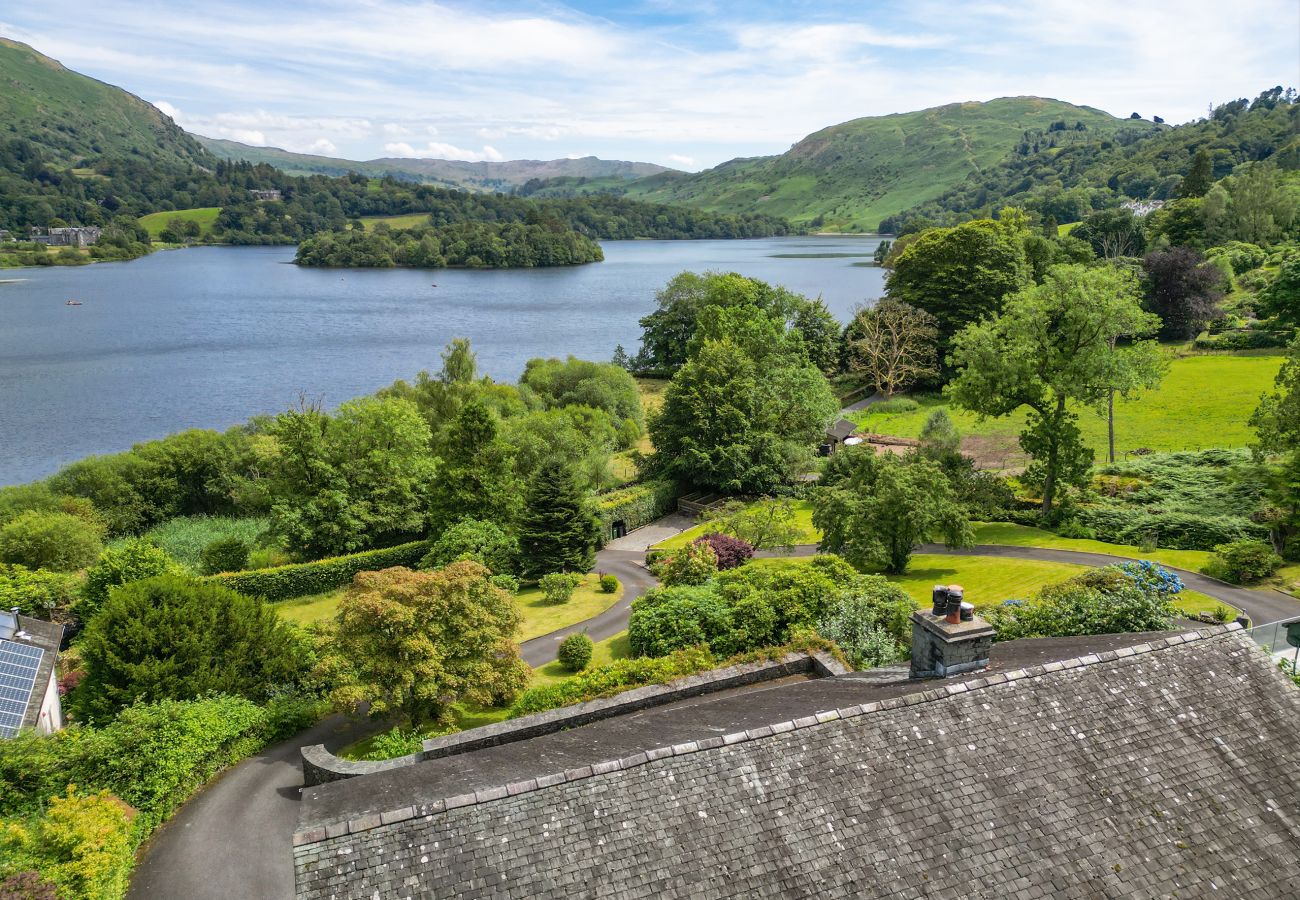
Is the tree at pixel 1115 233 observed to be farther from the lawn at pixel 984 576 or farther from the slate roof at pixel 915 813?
the slate roof at pixel 915 813

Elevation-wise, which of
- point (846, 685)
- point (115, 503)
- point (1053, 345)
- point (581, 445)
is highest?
point (1053, 345)

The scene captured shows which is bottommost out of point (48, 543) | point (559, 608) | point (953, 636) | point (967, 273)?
point (48, 543)

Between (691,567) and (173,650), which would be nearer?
(173,650)

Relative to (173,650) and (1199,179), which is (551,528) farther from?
(1199,179)

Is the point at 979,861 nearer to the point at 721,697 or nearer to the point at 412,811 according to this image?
the point at 412,811

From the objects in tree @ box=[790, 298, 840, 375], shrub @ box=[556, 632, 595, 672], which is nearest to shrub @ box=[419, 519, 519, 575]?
shrub @ box=[556, 632, 595, 672]

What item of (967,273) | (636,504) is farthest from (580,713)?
(967,273)

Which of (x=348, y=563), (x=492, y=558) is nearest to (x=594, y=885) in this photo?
(x=492, y=558)
